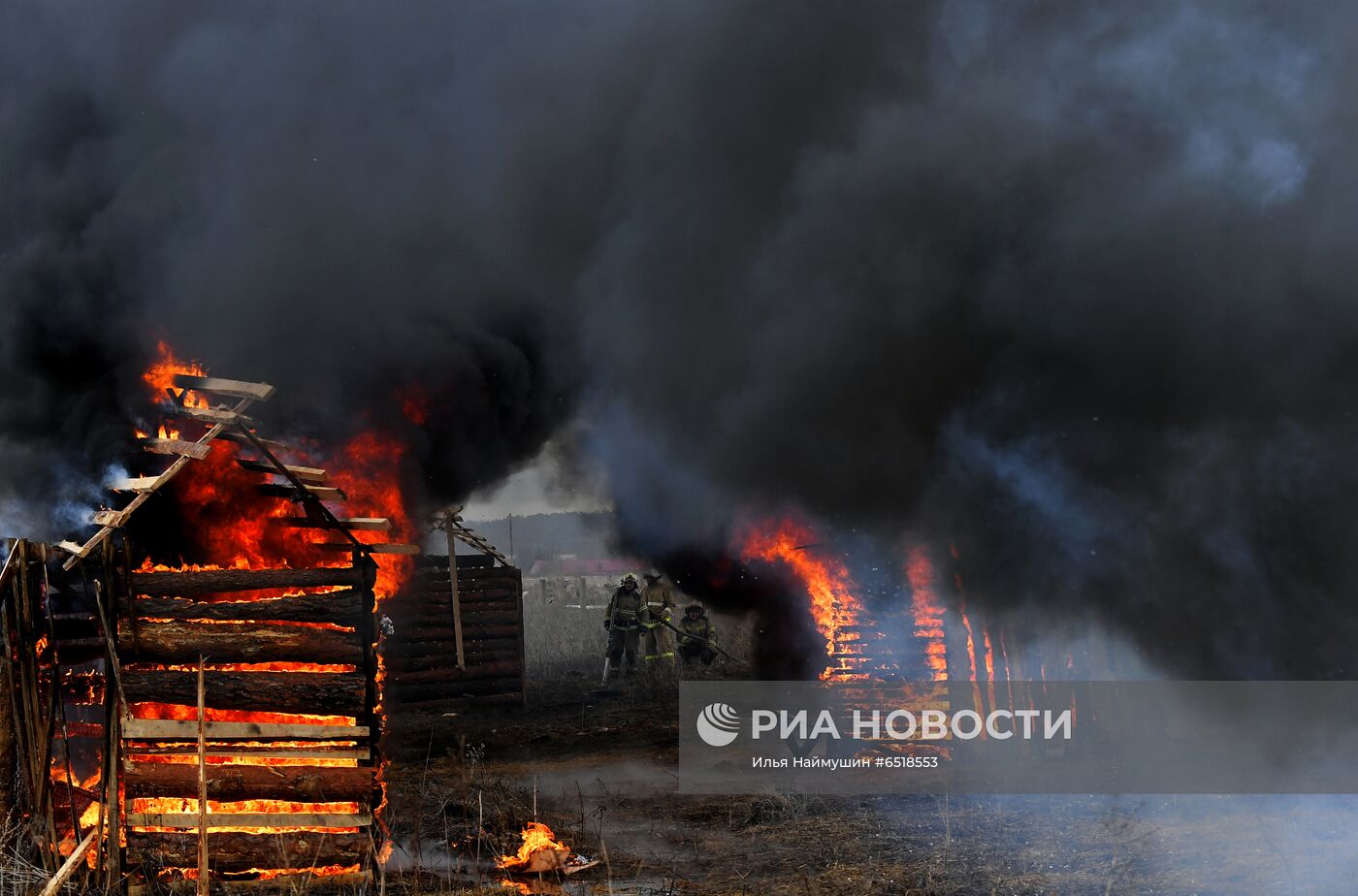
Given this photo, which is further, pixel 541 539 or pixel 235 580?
pixel 541 539

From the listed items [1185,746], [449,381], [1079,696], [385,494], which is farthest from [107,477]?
[1185,746]

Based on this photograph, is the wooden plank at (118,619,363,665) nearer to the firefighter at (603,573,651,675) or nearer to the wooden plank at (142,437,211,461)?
the wooden plank at (142,437,211,461)

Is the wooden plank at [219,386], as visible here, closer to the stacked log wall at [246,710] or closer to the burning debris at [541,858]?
the stacked log wall at [246,710]

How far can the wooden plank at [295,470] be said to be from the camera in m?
7.69

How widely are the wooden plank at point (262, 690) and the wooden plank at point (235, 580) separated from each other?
0.59m

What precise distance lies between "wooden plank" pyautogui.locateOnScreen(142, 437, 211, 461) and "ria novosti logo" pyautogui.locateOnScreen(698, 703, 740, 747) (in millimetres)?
8760

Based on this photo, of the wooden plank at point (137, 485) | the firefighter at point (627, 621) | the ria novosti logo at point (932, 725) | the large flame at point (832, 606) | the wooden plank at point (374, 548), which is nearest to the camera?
the wooden plank at point (137, 485)

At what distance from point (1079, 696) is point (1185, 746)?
1246 mm

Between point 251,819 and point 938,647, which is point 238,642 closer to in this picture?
point 251,819

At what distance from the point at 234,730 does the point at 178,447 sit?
6.75 ft

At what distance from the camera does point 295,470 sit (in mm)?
7645

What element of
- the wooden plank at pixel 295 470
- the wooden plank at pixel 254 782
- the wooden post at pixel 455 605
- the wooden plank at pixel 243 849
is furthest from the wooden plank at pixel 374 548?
the wooden post at pixel 455 605

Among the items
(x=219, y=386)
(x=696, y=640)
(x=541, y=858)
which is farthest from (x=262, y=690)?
(x=696, y=640)

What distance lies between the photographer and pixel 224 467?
317 inches
